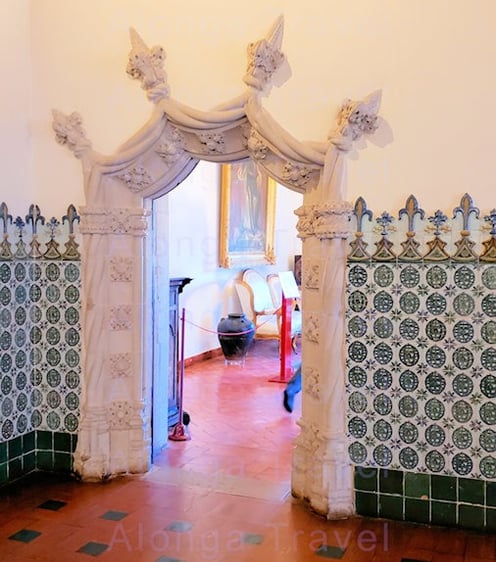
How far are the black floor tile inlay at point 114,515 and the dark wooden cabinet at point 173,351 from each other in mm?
1746

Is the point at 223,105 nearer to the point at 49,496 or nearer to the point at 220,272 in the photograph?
the point at 49,496

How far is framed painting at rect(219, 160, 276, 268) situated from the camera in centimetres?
975

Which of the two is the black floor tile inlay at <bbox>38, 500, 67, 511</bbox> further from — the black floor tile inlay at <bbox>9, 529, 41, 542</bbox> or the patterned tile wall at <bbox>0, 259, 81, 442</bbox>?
the patterned tile wall at <bbox>0, 259, 81, 442</bbox>

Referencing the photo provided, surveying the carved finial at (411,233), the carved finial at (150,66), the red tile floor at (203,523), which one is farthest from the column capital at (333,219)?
the red tile floor at (203,523)


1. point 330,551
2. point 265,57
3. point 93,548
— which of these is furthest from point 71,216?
point 330,551

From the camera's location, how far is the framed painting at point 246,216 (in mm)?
9750

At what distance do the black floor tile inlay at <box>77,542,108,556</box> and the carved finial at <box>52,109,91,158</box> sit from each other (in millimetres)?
2479

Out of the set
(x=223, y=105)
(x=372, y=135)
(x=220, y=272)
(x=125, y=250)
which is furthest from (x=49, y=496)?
(x=220, y=272)

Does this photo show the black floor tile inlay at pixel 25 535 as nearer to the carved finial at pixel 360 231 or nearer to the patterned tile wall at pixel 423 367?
the patterned tile wall at pixel 423 367

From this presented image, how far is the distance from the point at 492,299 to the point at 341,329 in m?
0.86

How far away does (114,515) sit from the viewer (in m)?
3.90

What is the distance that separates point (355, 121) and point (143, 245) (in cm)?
168

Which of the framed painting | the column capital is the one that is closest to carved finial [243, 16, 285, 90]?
the column capital

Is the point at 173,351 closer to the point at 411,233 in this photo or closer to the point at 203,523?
the point at 203,523
